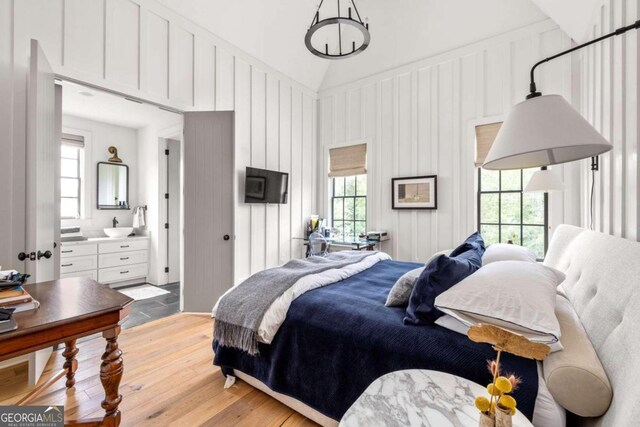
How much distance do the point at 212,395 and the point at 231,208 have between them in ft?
6.71

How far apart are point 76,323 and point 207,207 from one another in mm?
2265

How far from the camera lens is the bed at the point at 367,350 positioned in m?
1.05

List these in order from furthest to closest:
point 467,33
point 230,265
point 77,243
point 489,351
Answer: point 77,243 → point 467,33 → point 230,265 → point 489,351

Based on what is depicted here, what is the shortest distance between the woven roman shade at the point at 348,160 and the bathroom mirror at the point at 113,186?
3.72m

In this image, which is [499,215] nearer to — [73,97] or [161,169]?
[161,169]

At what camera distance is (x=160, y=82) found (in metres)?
3.17

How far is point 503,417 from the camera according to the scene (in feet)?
2.25

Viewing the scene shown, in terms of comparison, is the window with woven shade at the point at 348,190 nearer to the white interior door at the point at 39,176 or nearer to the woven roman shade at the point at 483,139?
the woven roman shade at the point at 483,139

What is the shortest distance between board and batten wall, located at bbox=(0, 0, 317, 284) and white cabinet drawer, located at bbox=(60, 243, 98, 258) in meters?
2.16

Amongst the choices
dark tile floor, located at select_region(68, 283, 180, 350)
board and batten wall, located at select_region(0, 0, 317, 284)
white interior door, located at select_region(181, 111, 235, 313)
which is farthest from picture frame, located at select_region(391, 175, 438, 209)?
dark tile floor, located at select_region(68, 283, 180, 350)

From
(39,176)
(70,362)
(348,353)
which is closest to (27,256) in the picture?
(39,176)

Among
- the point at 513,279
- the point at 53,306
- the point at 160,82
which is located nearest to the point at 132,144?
the point at 160,82

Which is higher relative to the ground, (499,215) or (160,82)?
(160,82)

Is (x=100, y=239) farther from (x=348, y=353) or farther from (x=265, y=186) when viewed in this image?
(x=348, y=353)
